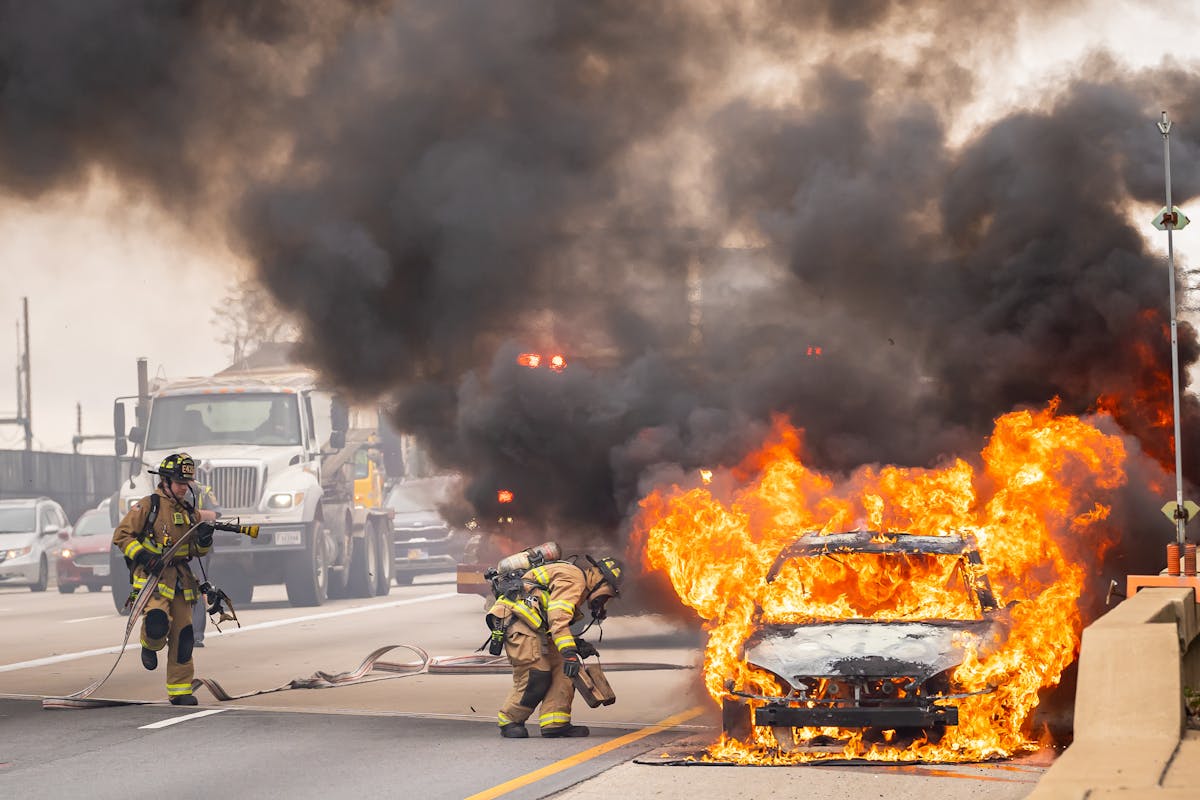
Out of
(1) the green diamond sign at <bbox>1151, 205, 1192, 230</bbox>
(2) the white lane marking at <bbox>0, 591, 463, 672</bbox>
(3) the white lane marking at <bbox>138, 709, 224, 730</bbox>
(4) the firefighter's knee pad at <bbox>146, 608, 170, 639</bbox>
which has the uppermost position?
(1) the green diamond sign at <bbox>1151, 205, 1192, 230</bbox>

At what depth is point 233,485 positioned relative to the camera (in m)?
25.4

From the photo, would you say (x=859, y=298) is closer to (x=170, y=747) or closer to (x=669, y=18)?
(x=669, y=18)

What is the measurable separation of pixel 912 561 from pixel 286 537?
1639 cm

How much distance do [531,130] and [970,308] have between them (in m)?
4.76

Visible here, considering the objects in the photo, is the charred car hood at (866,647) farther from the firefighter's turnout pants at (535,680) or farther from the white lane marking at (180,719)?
the white lane marking at (180,719)

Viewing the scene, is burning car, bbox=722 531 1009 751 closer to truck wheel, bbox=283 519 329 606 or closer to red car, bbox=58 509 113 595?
truck wheel, bbox=283 519 329 606

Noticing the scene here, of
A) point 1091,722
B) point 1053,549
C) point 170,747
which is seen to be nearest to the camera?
point 1091,722

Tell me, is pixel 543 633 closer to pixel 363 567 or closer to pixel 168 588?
pixel 168 588

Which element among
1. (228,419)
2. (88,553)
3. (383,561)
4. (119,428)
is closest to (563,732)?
(119,428)

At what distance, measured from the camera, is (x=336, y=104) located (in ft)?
54.4

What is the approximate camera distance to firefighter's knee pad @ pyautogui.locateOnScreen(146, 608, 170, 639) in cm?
1229

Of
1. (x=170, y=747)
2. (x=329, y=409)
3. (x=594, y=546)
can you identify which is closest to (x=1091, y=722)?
(x=170, y=747)

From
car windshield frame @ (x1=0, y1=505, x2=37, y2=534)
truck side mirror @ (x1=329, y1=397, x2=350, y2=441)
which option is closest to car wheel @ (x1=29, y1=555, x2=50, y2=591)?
car windshield frame @ (x1=0, y1=505, x2=37, y2=534)

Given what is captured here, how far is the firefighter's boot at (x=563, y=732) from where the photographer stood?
1048 centimetres
